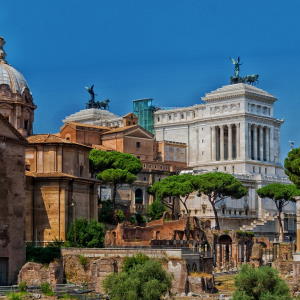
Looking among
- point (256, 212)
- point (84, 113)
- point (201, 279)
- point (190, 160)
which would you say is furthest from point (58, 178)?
point (84, 113)

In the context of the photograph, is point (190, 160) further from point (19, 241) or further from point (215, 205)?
point (19, 241)

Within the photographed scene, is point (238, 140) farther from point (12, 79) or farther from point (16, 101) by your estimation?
point (16, 101)

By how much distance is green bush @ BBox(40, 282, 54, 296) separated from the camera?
50.8 m

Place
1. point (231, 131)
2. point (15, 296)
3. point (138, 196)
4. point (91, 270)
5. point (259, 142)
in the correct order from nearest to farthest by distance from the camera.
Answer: point (15, 296), point (91, 270), point (138, 196), point (231, 131), point (259, 142)

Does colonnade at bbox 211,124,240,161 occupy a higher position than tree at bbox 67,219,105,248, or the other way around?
colonnade at bbox 211,124,240,161

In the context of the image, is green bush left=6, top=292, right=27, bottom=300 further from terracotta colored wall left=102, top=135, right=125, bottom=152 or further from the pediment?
the pediment

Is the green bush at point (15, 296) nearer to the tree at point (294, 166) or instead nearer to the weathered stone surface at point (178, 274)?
the weathered stone surface at point (178, 274)

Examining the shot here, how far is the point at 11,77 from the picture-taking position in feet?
267

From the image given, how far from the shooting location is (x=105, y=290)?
51188 millimetres

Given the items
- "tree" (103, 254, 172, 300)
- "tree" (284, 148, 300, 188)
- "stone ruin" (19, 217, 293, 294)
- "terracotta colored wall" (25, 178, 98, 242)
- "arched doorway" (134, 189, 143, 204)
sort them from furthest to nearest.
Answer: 1. "arched doorway" (134, 189, 143, 204)
2. "tree" (284, 148, 300, 188)
3. "terracotta colored wall" (25, 178, 98, 242)
4. "stone ruin" (19, 217, 293, 294)
5. "tree" (103, 254, 172, 300)

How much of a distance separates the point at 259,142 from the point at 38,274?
244 ft

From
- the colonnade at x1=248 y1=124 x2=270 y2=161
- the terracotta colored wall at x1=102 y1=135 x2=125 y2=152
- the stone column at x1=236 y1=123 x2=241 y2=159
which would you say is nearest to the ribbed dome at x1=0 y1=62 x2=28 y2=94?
the terracotta colored wall at x1=102 y1=135 x2=125 y2=152

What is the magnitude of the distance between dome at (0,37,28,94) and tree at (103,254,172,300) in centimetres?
3330

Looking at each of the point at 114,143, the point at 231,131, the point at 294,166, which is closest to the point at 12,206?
the point at 294,166
